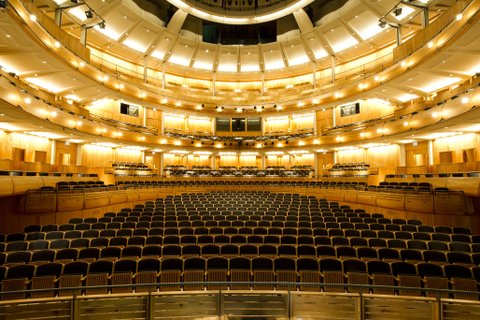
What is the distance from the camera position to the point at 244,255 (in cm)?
549

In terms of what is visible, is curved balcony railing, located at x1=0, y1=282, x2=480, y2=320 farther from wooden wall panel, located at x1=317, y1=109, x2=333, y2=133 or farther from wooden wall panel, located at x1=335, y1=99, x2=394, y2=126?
wooden wall panel, located at x1=317, y1=109, x2=333, y2=133

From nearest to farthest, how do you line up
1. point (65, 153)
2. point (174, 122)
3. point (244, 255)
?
point (244, 255) < point (65, 153) < point (174, 122)

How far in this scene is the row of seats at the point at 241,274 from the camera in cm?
434

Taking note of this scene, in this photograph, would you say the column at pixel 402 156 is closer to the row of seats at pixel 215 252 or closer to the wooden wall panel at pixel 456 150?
the wooden wall panel at pixel 456 150

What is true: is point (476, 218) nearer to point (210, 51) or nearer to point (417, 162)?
point (417, 162)

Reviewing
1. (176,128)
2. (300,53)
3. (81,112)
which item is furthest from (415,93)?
(81,112)

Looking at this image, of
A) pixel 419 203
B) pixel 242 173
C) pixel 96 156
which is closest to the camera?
pixel 419 203

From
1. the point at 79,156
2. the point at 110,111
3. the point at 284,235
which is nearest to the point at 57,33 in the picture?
the point at 79,156

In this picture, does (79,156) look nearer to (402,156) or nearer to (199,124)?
(199,124)

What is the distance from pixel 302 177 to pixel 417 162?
6.58m

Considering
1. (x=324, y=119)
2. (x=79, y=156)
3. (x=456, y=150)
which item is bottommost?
(x=79, y=156)

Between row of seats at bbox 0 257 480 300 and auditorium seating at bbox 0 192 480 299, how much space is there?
0.02 meters

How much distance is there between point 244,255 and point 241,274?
745mm

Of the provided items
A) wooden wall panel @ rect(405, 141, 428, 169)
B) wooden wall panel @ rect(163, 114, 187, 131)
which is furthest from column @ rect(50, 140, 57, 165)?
wooden wall panel @ rect(405, 141, 428, 169)
